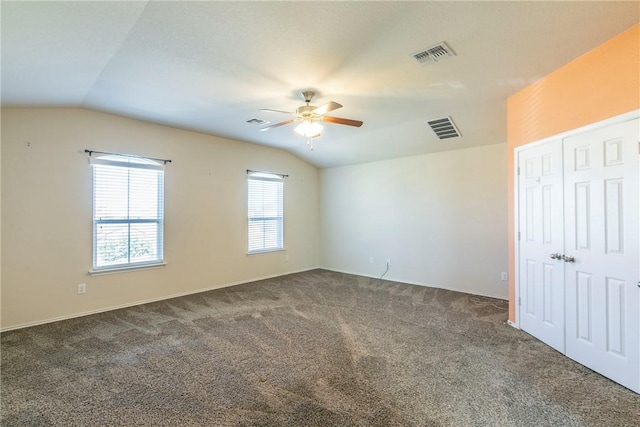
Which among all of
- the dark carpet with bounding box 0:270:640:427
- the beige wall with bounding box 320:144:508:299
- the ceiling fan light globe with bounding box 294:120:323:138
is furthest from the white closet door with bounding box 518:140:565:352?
the ceiling fan light globe with bounding box 294:120:323:138

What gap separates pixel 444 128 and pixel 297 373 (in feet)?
13.1

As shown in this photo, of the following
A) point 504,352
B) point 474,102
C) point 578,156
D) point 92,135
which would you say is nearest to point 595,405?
point 504,352

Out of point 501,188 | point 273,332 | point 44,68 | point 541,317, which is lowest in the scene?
point 273,332

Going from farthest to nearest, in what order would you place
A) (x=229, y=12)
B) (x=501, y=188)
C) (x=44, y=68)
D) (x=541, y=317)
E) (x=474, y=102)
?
(x=501, y=188) < (x=474, y=102) < (x=541, y=317) < (x=44, y=68) < (x=229, y=12)

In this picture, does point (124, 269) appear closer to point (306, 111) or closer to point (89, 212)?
point (89, 212)

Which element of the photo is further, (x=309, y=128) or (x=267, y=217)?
(x=267, y=217)

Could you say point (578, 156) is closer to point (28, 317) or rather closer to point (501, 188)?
point (501, 188)

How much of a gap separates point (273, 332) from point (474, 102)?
3.76 m

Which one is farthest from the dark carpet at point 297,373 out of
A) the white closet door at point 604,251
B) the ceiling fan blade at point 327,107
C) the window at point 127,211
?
the ceiling fan blade at point 327,107

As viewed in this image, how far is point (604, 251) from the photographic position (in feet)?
8.14

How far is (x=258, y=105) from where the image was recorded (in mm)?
3834

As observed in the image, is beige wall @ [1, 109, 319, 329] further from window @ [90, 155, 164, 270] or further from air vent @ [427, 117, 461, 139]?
air vent @ [427, 117, 461, 139]

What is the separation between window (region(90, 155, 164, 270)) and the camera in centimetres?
410

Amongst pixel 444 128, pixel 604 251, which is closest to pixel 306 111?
pixel 444 128
